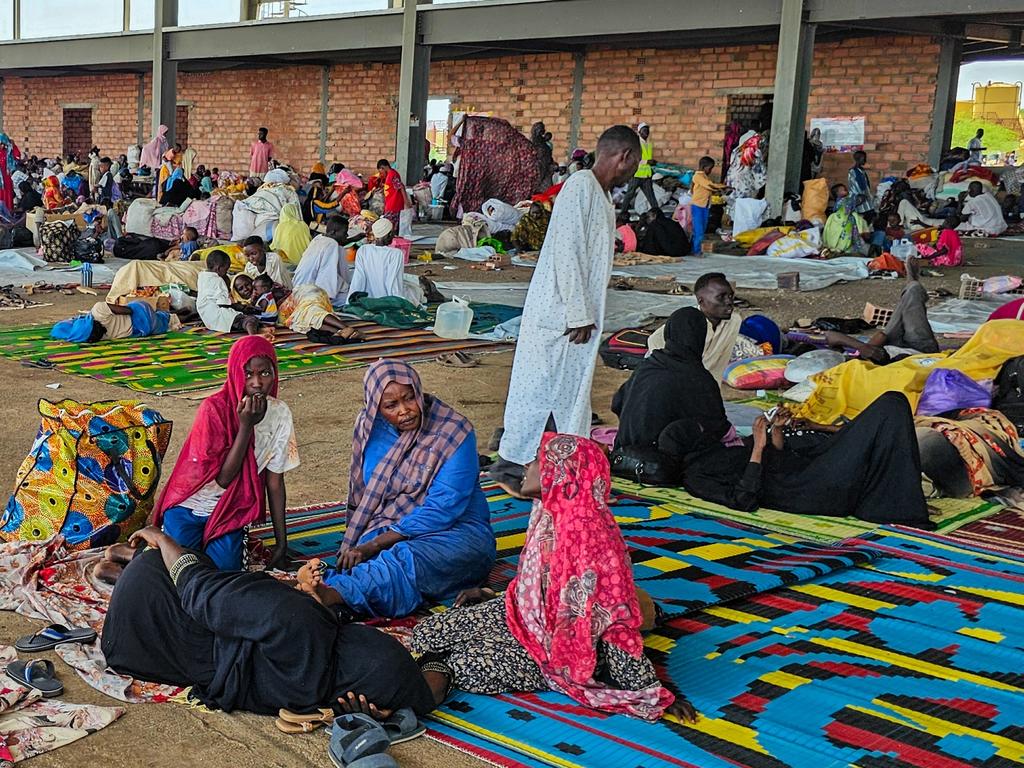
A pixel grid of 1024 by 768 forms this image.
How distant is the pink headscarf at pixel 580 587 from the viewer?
2.87 meters

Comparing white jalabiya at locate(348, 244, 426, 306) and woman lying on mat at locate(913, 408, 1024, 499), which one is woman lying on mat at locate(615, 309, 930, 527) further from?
white jalabiya at locate(348, 244, 426, 306)

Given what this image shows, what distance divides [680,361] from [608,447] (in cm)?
59

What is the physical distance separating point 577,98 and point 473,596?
16.5 m

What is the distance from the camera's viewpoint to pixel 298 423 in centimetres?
608

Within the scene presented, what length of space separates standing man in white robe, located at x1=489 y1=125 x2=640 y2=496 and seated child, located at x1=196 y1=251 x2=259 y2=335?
4.10 m

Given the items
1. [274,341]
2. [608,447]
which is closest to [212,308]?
[274,341]

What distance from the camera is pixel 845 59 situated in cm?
1650

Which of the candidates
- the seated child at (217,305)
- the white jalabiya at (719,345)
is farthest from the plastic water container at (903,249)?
the white jalabiya at (719,345)

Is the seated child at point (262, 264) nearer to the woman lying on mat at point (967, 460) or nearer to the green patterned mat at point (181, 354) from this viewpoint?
the green patterned mat at point (181, 354)

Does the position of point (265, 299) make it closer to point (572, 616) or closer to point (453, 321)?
point (453, 321)

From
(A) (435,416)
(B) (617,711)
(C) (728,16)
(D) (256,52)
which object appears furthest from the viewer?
(D) (256,52)

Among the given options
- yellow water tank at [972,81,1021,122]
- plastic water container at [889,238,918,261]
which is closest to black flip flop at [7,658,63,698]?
plastic water container at [889,238,918,261]

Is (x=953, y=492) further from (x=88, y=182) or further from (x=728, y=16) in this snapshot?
(x=88, y=182)

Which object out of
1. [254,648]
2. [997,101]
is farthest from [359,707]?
[997,101]
